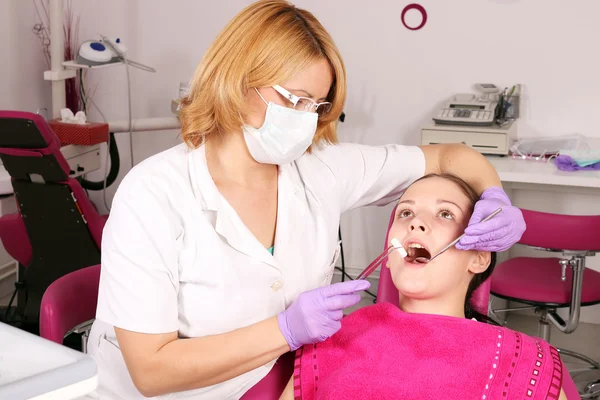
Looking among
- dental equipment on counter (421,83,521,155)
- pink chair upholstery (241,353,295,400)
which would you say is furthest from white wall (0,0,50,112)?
pink chair upholstery (241,353,295,400)

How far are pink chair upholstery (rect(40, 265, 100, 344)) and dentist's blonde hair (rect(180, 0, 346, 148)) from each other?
16.0 inches

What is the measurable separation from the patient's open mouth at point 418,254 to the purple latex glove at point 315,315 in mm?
155

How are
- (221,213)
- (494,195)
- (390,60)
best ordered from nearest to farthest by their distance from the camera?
(221,213) → (494,195) → (390,60)

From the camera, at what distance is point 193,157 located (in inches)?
56.7

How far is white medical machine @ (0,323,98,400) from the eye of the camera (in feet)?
2.50

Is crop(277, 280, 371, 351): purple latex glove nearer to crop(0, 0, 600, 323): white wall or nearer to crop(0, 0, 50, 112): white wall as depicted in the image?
crop(0, 0, 600, 323): white wall

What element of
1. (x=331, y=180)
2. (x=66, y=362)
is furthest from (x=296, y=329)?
(x=66, y=362)

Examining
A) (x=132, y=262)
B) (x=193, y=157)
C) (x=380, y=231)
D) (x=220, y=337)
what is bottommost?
(x=380, y=231)

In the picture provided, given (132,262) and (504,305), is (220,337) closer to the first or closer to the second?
(132,262)

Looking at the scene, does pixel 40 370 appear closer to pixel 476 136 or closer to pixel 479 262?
pixel 479 262

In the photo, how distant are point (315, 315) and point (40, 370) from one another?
0.58 meters

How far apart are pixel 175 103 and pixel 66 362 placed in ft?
8.08

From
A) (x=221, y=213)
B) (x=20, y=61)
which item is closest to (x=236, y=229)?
(x=221, y=213)

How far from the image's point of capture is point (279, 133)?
4.71ft
